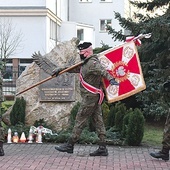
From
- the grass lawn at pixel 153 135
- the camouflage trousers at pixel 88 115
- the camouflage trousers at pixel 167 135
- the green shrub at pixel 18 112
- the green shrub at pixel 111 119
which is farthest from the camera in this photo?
the green shrub at pixel 18 112

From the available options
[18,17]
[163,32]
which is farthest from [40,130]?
[18,17]

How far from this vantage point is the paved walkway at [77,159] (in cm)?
741

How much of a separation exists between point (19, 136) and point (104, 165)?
3.17 meters

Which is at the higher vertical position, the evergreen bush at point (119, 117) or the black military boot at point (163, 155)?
the evergreen bush at point (119, 117)

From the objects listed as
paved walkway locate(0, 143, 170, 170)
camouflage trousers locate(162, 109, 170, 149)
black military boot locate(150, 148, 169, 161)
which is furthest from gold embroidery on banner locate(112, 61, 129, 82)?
black military boot locate(150, 148, 169, 161)

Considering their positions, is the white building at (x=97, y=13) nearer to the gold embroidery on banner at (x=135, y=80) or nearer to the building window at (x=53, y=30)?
the building window at (x=53, y=30)

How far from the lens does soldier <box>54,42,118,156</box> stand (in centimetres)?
803

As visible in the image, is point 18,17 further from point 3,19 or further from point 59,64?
point 59,64

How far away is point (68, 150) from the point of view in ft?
27.2

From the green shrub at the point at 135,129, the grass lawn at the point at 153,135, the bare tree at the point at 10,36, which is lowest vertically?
the grass lawn at the point at 153,135

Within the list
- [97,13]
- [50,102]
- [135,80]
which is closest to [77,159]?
[135,80]

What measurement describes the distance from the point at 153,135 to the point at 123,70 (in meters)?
3.30

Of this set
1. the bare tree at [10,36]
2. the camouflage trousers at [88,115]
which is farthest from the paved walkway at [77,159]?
the bare tree at [10,36]

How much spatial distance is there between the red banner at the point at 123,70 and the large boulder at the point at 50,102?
249 cm
